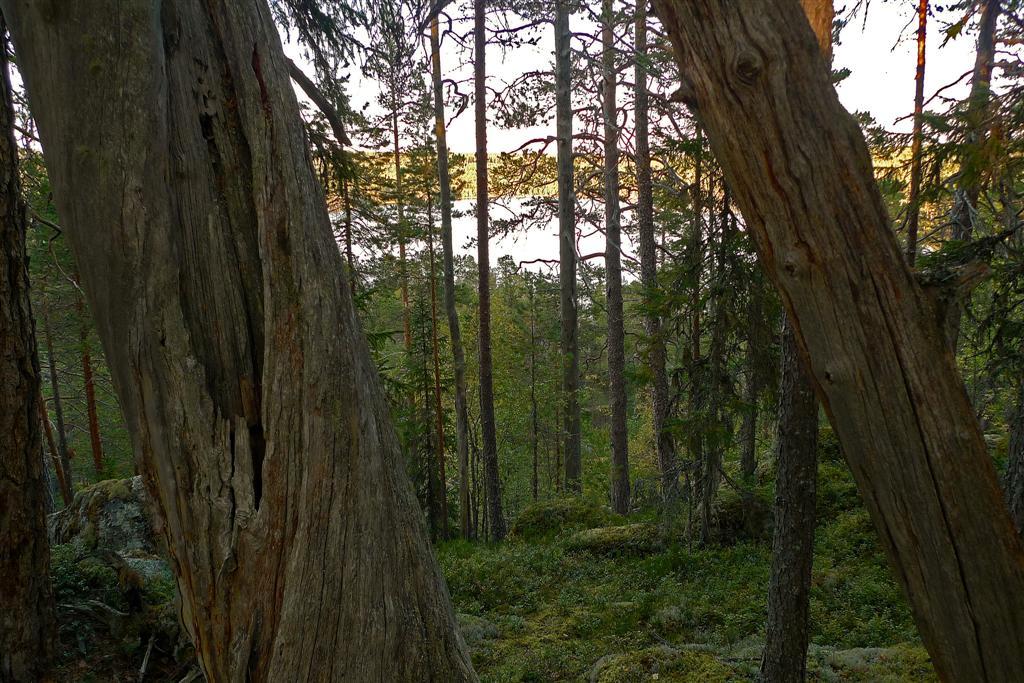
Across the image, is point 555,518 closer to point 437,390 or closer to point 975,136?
point 437,390

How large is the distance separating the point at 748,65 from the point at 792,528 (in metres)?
4.07

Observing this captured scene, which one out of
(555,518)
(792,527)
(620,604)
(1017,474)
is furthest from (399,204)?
(1017,474)

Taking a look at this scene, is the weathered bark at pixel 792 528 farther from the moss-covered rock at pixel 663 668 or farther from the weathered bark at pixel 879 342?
the weathered bark at pixel 879 342

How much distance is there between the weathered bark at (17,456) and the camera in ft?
10.9

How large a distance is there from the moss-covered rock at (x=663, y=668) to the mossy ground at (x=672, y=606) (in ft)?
0.04

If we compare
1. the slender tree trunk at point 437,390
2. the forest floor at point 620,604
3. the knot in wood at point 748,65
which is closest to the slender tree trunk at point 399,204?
the slender tree trunk at point 437,390

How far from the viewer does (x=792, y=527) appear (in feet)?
15.3

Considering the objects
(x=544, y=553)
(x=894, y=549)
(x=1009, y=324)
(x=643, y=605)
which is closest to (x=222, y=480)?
(x=894, y=549)

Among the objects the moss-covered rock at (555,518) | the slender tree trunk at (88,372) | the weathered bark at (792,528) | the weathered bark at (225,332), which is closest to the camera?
the weathered bark at (225,332)

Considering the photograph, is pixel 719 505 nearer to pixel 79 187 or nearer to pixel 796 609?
pixel 796 609

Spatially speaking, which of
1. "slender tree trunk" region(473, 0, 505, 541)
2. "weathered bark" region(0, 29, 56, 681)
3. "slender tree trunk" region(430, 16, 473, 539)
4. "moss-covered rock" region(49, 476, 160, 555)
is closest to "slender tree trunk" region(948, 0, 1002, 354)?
"weathered bark" region(0, 29, 56, 681)

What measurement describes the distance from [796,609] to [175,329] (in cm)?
464

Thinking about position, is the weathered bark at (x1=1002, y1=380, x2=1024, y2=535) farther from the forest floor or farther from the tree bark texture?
the forest floor

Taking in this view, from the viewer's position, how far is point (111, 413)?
2125 centimetres
